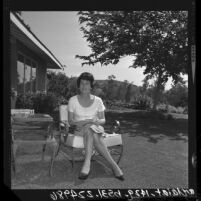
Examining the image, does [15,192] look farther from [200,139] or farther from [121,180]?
[200,139]

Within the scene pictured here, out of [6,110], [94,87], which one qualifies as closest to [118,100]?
[94,87]

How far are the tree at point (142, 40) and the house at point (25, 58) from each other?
19.2 inches

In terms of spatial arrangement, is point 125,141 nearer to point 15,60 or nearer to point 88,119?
point 88,119

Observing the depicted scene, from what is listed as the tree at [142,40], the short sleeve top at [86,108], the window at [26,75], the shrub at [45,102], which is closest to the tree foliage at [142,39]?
the tree at [142,40]

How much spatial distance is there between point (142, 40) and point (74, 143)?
1.47 meters

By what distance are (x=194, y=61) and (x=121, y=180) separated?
5.22 feet

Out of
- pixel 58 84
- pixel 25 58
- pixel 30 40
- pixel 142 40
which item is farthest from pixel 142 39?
pixel 25 58

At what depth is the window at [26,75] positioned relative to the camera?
4061 millimetres

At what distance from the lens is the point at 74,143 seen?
384 centimetres

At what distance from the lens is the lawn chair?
3846 millimetres

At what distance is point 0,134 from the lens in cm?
362

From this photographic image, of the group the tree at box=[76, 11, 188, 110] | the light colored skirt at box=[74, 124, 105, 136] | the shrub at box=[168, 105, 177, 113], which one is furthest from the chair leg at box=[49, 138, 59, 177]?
the shrub at box=[168, 105, 177, 113]

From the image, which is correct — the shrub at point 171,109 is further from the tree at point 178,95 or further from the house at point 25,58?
the house at point 25,58

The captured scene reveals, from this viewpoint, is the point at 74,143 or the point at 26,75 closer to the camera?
the point at 74,143
